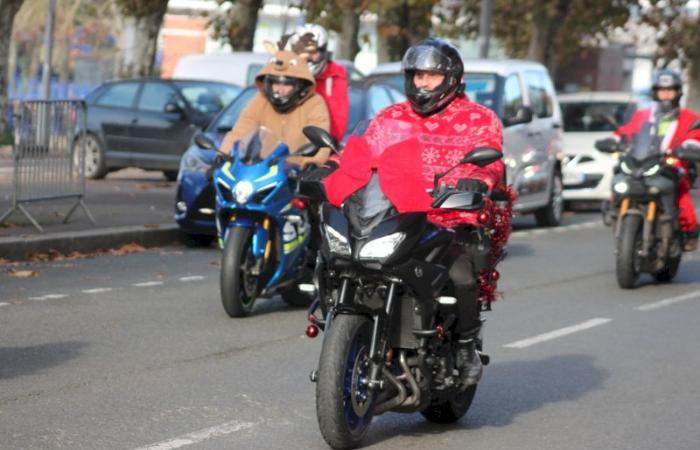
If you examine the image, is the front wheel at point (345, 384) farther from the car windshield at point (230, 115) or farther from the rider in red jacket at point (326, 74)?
the car windshield at point (230, 115)

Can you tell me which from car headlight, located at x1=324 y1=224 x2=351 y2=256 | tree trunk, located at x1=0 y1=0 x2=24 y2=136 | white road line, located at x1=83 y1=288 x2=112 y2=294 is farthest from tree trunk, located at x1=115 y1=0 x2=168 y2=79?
car headlight, located at x1=324 y1=224 x2=351 y2=256

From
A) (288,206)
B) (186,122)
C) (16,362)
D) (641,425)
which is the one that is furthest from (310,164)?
(186,122)

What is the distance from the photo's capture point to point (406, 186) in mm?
6832

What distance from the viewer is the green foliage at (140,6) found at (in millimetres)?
33125

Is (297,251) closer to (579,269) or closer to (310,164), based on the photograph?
(310,164)

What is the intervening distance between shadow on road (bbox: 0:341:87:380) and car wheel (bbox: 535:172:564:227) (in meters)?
12.2

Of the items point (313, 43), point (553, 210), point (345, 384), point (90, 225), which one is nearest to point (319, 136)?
point (345, 384)

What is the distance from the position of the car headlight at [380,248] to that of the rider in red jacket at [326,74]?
6126mm

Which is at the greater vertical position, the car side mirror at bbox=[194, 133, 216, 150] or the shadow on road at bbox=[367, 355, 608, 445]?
the car side mirror at bbox=[194, 133, 216, 150]

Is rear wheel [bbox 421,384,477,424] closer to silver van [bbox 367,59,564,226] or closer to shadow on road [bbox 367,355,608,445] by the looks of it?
shadow on road [bbox 367,355,608,445]

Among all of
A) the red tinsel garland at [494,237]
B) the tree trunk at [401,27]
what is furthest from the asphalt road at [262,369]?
the tree trunk at [401,27]

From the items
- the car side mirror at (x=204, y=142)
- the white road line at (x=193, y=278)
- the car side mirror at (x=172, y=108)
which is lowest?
the white road line at (x=193, y=278)

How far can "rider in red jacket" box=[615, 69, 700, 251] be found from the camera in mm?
14352

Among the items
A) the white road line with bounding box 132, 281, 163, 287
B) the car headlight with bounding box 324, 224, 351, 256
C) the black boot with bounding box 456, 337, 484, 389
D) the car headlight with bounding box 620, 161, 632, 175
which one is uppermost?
the car headlight with bounding box 324, 224, 351, 256
